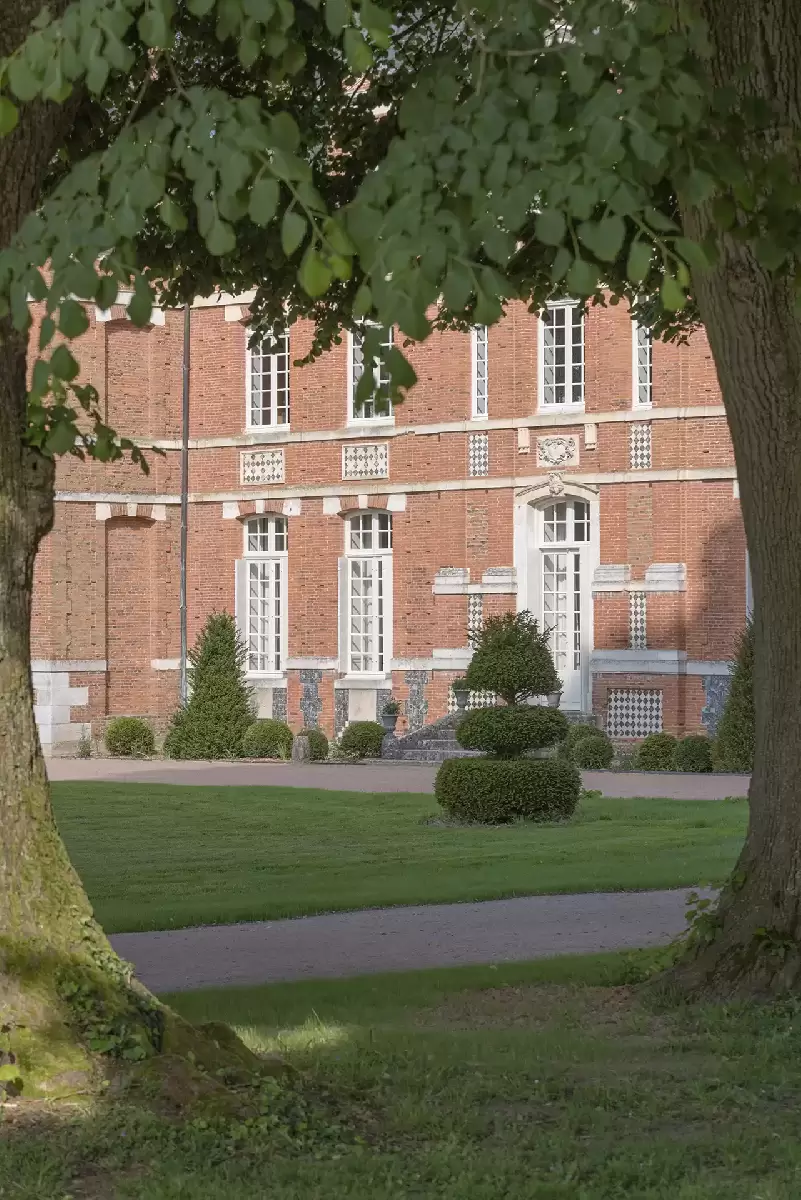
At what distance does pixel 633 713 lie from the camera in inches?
1088

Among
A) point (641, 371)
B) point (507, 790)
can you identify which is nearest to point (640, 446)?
point (641, 371)

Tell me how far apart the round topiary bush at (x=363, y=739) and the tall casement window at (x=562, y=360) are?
5.79 meters

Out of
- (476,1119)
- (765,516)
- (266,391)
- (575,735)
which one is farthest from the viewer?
(266,391)

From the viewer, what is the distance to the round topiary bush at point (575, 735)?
85.4 feet

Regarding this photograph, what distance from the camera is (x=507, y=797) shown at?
18422 millimetres

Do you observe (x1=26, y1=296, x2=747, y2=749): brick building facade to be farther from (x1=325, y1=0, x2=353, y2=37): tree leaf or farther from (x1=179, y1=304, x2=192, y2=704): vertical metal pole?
(x1=325, y1=0, x2=353, y2=37): tree leaf

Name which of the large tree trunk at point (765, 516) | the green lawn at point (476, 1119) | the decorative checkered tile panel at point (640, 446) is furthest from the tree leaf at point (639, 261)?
the decorative checkered tile panel at point (640, 446)

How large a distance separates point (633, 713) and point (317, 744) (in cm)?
494

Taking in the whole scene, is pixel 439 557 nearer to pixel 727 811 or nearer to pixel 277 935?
pixel 727 811

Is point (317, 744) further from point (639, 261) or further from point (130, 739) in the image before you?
point (639, 261)

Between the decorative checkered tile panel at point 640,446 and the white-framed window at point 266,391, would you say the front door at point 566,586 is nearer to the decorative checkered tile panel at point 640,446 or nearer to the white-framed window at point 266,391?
the decorative checkered tile panel at point 640,446

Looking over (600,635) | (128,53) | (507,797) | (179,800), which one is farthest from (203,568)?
(128,53)

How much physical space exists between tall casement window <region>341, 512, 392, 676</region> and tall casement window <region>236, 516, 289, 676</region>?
4.55ft

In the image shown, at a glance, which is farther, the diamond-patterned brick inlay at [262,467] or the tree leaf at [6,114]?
the diamond-patterned brick inlay at [262,467]
